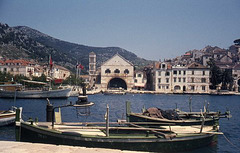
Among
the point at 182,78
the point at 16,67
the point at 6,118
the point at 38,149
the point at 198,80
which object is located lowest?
the point at 6,118

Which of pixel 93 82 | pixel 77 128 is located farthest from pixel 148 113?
pixel 93 82

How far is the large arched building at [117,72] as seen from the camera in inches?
3733

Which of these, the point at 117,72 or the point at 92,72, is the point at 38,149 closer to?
the point at 117,72

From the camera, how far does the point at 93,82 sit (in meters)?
108

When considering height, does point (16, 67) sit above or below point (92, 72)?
above

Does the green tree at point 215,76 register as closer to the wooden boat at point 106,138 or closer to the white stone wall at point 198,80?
the white stone wall at point 198,80

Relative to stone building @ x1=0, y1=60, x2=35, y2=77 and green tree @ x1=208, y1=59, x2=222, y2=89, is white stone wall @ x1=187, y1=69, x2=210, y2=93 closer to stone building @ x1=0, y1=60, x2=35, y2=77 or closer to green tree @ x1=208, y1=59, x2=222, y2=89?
green tree @ x1=208, y1=59, x2=222, y2=89

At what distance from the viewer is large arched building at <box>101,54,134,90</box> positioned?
9481 cm

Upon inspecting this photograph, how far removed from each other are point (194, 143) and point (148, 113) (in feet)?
16.9

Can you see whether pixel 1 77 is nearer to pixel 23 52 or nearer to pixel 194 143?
pixel 194 143

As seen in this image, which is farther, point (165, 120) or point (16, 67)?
point (16, 67)

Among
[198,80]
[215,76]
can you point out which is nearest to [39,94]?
[198,80]

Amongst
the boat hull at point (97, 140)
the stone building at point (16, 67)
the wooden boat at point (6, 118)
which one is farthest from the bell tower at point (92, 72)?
the boat hull at point (97, 140)

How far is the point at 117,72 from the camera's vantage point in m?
96.9
